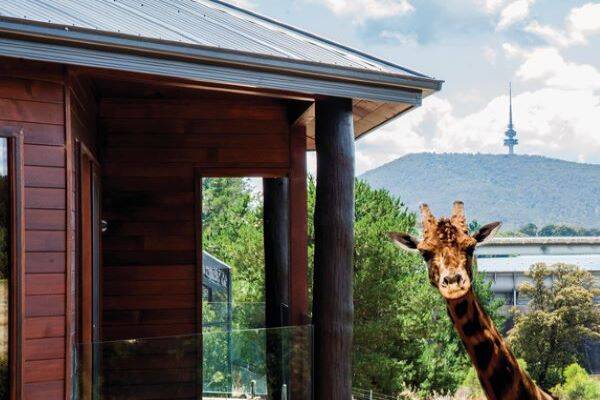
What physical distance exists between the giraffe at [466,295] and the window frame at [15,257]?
2184 millimetres

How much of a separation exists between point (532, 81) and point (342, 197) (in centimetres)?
15328

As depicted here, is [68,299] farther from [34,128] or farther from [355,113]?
[355,113]

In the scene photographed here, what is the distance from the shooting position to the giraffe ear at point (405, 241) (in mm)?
5965

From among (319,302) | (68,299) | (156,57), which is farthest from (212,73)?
(319,302)

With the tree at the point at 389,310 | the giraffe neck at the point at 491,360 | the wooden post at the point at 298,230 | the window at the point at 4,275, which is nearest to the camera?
the window at the point at 4,275

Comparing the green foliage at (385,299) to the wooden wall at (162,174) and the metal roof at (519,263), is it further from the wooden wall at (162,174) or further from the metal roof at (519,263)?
the metal roof at (519,263)

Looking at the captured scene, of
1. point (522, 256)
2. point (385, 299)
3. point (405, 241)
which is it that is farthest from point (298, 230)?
point (522, 256)

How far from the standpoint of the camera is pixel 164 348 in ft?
21.0

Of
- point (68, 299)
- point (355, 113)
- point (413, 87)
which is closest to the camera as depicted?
point (68, 299)

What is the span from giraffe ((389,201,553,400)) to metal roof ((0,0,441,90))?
137 centimetres

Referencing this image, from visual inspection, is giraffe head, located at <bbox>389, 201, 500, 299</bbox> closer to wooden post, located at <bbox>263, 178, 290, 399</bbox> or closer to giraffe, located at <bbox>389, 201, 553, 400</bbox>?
giraffe, located at <bbox>389, 201, 553, 400</bbox>

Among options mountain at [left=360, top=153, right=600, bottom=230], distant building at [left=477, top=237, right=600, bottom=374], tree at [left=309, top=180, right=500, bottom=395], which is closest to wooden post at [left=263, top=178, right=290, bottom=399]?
tree at [left=309, top=180, right=500, bottom=395]

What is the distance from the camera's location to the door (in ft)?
20.1

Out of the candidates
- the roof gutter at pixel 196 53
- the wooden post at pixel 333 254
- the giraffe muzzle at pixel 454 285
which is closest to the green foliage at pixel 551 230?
the wooden post at pixel 333 254
